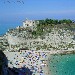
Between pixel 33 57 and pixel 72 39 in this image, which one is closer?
pixel 33 57

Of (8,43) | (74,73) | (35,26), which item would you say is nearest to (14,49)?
(8,43)

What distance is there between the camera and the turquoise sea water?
37409 millimetres

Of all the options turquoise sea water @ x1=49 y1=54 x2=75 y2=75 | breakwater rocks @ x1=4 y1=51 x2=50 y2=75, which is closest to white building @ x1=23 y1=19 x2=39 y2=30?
breakwater rocks @ x1=4 y1=51 x2=50 y2=75

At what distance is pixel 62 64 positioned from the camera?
4209 centimetres

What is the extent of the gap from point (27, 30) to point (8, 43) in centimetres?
377

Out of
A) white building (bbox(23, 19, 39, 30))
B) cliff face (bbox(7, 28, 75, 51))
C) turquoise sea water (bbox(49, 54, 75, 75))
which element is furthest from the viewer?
white building (bbox(23, 19, 39, 30))

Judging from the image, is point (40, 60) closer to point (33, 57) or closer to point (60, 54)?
point (33, 57)

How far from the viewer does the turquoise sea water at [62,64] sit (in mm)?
37409

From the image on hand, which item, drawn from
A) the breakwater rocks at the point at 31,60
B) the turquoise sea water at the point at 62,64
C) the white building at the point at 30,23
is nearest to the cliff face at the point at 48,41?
the white building at the point at 30,23

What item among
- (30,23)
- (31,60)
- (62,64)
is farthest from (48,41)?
(62,64)

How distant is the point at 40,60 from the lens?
4384cm

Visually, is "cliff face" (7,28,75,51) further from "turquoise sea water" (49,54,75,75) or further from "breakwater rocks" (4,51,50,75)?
"turquoise sea water" (49,54,75,75)

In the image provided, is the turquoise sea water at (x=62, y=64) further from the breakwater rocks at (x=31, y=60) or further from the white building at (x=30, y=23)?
the white building at (x=30, y=23)

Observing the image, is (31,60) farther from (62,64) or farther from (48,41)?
(48,41)
